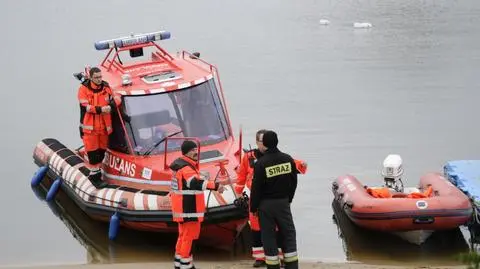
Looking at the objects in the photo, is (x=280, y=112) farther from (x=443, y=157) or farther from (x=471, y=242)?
(x=471, y=242)

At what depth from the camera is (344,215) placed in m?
11.1

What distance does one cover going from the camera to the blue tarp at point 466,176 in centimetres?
1037

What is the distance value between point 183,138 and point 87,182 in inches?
68.0

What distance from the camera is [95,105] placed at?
9.95 m

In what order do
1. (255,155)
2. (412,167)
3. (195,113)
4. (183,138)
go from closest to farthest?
(255,155) < (183,138) < (195,113) < (412,167)

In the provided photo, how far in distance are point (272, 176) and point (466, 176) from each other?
184 inches

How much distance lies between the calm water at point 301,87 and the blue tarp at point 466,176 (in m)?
0.69

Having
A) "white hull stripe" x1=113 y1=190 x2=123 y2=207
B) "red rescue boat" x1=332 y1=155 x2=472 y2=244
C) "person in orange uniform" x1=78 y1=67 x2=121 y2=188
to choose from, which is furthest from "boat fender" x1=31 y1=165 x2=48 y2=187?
"red rescue boat" x1=332 y1=155 x2=472 y2=244

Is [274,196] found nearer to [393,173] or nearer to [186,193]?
[186,193]

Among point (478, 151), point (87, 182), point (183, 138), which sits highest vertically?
point (183, 138)

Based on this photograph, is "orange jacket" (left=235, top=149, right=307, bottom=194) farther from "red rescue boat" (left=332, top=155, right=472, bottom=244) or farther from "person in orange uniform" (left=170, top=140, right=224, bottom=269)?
"red rescue boat" (left=332, top=155, right=472, bottom=244)

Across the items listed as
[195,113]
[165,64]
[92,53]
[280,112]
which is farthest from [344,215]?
→ [92,53]

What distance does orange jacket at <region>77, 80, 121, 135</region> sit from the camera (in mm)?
9938

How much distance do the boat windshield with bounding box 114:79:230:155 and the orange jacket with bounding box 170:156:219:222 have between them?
90.5 inches
